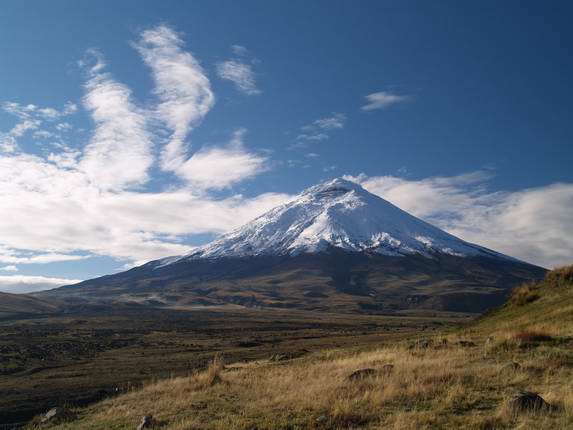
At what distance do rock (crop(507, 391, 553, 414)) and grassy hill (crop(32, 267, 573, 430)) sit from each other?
5 centimetres

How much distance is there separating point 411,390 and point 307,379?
14.3ft

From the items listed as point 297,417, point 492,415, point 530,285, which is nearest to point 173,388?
point 297,417

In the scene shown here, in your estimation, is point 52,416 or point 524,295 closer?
point 52,416

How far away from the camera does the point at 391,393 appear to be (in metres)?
11.5

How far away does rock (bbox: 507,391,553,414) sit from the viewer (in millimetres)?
9297

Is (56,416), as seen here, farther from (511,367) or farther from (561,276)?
(561,276)

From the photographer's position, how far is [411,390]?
11602mm

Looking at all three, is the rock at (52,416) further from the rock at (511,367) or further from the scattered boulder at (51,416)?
the rock at (511,367)

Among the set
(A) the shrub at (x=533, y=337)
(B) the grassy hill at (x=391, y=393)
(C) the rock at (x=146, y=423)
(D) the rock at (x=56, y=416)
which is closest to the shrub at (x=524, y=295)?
(B) the grassy hill at (x=391, y=393)

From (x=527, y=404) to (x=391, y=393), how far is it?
302 centimetres

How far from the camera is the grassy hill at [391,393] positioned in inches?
381

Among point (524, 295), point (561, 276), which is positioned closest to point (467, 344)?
point (524, 295)

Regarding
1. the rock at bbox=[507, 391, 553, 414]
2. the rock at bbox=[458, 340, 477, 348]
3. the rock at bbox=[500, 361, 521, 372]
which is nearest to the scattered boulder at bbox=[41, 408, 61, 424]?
the rock at bbox=[507, 391, 553, 414]

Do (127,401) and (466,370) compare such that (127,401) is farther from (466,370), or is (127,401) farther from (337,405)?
(466,370)
